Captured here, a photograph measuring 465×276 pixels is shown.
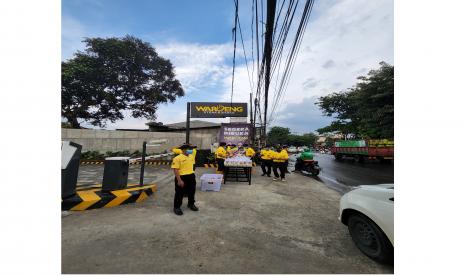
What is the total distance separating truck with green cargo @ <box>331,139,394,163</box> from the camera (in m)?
15.4

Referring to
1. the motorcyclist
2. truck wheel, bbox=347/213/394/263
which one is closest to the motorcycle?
the motorcyclist

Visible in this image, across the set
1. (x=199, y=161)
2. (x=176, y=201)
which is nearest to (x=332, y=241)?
(x=176, y=201)

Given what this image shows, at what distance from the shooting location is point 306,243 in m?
2.96

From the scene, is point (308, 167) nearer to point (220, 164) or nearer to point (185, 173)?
point (220, 164)

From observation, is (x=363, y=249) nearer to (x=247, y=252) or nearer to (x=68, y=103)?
(x=247, y=252)

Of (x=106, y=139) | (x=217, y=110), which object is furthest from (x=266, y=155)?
(x=106, y=139)

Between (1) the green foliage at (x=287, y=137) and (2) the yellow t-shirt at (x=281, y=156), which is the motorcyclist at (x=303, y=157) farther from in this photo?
(1) the green foliage at (x=287, y=137)

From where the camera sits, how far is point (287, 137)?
272ft

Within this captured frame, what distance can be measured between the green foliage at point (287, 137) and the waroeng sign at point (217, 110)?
58858 mm

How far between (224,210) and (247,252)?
1.67 m

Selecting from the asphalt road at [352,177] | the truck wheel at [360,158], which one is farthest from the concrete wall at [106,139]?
the truck wheel at [360,158]

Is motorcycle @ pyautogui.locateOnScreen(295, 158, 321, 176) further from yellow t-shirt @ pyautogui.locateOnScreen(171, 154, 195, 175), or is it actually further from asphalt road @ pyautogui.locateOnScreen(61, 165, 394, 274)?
yellow t-shirt @ pyautogui.locateOnScreen(171, 154, 195, 175)

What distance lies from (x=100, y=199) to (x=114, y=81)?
18.0 meters
